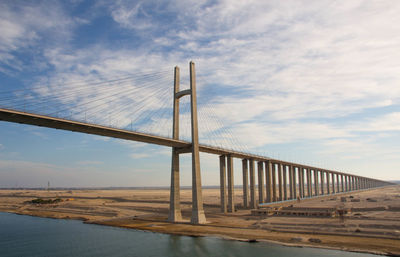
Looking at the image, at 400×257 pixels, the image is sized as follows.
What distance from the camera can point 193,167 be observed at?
183ft

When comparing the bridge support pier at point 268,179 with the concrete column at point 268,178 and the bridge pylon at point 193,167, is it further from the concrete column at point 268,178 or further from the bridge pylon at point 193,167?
the bridge pylon at point 193,167

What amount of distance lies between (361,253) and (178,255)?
21.5 meters

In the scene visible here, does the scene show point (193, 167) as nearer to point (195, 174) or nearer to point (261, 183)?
point (195, 174)

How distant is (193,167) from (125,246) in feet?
65.7

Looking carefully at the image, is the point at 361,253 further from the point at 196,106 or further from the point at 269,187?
the point at 269,187

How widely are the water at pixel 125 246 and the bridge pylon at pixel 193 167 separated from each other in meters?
9.15

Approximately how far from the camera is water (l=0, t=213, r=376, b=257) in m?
36.5

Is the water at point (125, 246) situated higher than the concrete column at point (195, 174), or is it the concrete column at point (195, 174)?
the concrete column at point (195, 174)

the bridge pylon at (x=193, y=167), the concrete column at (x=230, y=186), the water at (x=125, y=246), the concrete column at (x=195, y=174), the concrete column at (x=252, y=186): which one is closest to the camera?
the water at (x=125, y=246)

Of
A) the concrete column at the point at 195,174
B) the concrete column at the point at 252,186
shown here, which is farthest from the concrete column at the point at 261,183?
the concrete column at the point at 195,174

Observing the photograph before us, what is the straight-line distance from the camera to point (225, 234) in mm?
46000

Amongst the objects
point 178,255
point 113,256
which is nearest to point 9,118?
point 113,256

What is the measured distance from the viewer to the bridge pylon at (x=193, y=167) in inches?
2176

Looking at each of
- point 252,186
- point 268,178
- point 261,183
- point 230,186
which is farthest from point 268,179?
point 230,186
